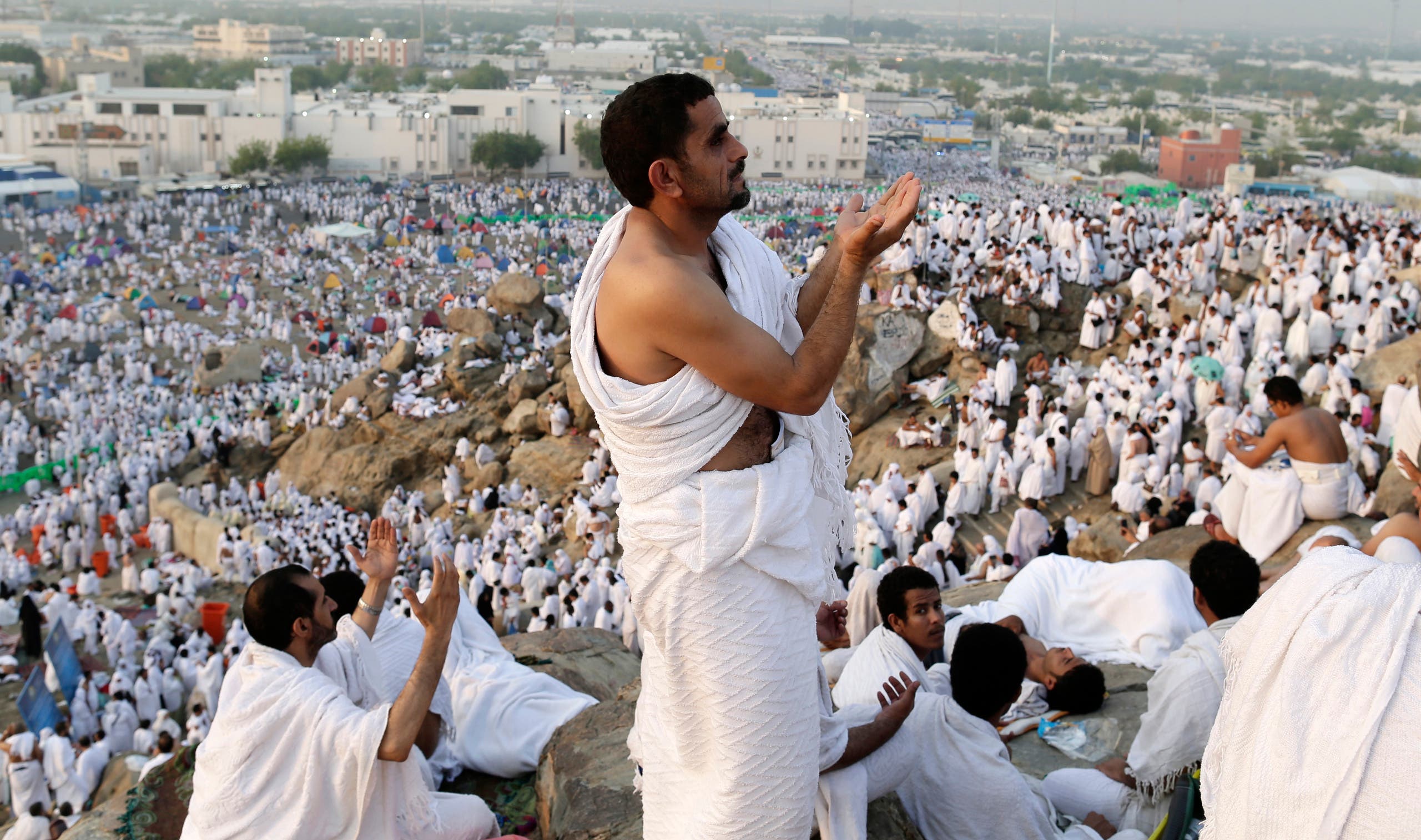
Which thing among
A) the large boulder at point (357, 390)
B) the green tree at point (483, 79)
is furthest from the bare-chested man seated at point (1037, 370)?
the green tree at point (483, 79)

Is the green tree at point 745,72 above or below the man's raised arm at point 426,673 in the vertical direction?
above

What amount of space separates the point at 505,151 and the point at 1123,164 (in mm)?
26645

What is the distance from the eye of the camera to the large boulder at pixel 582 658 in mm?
4410

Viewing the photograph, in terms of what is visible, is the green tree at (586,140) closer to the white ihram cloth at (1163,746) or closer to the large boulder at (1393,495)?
the large boulder at (1393,495)

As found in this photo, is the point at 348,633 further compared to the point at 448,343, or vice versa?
the point at 448,343

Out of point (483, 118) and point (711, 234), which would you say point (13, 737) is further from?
point (483, 118)

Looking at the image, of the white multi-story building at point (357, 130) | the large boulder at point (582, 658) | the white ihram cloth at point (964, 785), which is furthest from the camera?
the white multi-story building at point (357, 130)

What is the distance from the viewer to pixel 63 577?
13.1 m

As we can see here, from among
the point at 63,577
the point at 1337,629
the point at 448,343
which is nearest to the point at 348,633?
the point at 1337,629

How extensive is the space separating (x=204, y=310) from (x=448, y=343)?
10.2 meters

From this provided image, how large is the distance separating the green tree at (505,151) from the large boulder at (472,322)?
96.6ft

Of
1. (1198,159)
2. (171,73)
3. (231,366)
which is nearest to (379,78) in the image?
(171,73)

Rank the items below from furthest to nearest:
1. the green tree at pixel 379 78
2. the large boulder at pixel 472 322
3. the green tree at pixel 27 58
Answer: the green tree at pixel 379 78 < the green tree at pixel 27 58 < the large boulder at pixel 472 322

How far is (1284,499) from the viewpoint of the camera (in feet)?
18.5
